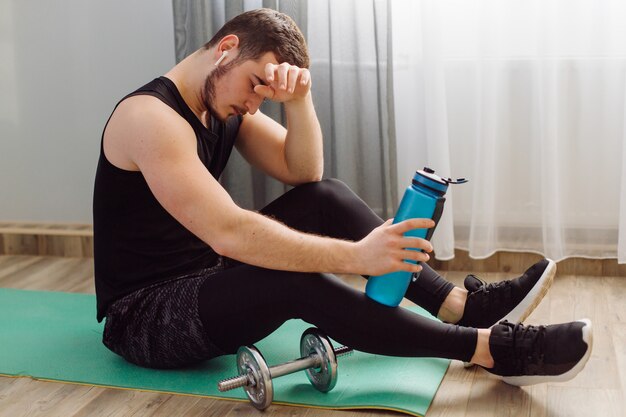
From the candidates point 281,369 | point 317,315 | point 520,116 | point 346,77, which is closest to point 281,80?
point 317,315

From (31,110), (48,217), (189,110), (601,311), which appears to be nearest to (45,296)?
(48,217)

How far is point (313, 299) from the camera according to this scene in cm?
158

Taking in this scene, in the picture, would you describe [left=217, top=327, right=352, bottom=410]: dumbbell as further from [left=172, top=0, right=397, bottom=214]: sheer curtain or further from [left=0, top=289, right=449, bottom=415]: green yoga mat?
[left=172, top=0, right=397, bottom=214]: sheer curtain

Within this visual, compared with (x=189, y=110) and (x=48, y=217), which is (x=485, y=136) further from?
(x=48, y=217)

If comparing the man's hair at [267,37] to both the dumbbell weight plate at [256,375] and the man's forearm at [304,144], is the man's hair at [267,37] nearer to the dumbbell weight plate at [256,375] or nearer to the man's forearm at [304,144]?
the man's forearm at [304,144]

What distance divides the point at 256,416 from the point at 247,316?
187 millimetres

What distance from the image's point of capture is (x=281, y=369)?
163 cm

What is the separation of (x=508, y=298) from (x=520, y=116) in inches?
34.5

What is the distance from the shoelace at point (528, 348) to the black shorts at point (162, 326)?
1.89 ft

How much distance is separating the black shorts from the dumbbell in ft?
0.34

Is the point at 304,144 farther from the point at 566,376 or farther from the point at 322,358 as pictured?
the point at 566,376

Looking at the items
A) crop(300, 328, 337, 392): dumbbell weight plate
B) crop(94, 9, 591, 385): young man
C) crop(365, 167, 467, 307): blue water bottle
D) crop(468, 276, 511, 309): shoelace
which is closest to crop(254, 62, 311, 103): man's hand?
crop(94, 9, 591, 385): young man

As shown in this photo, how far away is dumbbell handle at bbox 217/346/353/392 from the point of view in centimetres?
158

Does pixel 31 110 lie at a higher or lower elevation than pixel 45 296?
higher
